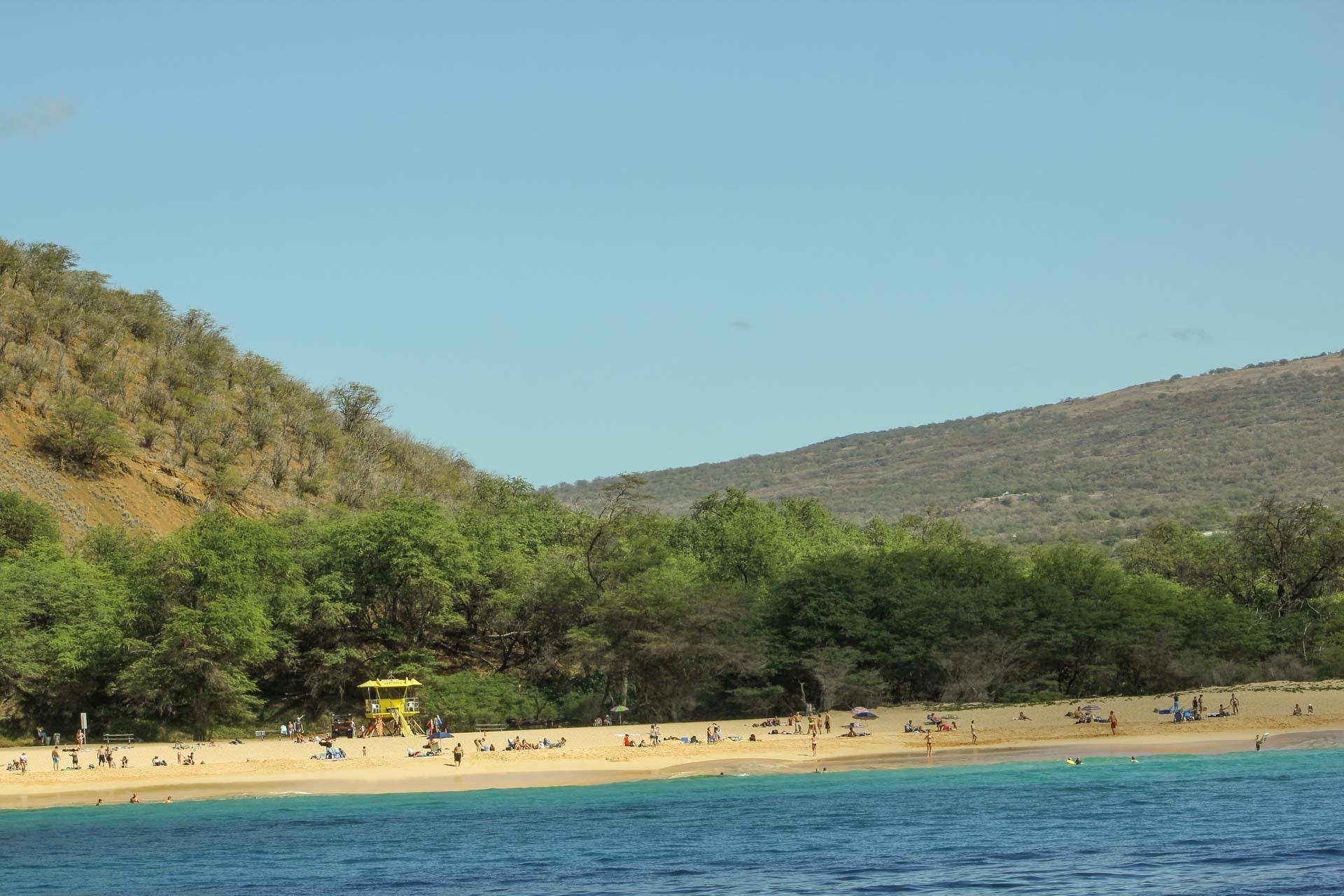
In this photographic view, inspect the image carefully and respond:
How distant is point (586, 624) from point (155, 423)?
47475mm

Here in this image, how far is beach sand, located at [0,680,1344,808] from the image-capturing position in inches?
2034

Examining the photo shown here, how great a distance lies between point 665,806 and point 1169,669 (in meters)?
30.7

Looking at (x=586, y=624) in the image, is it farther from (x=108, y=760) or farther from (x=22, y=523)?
(x=22, y=523)

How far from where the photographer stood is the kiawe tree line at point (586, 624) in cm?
6272

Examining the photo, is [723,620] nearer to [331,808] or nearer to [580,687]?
[580,687]

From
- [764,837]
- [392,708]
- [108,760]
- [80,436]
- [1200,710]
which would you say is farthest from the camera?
[80,436]

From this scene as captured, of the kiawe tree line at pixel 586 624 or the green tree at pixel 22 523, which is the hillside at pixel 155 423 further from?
the kiawe tree line at pixel 586 624

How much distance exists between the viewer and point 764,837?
3978 cm

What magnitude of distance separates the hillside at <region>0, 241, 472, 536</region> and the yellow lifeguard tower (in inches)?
1263

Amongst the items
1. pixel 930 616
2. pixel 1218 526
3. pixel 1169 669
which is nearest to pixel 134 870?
pixel 930 616

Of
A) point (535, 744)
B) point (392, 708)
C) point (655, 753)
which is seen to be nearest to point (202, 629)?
point (392, 708)

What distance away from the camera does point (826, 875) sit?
33781 millimetres

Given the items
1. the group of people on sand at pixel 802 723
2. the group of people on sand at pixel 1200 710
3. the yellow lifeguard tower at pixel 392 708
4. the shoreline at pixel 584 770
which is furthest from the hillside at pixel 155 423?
the group of people on sand at pixel 1200 710

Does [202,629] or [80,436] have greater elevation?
[80,436]
